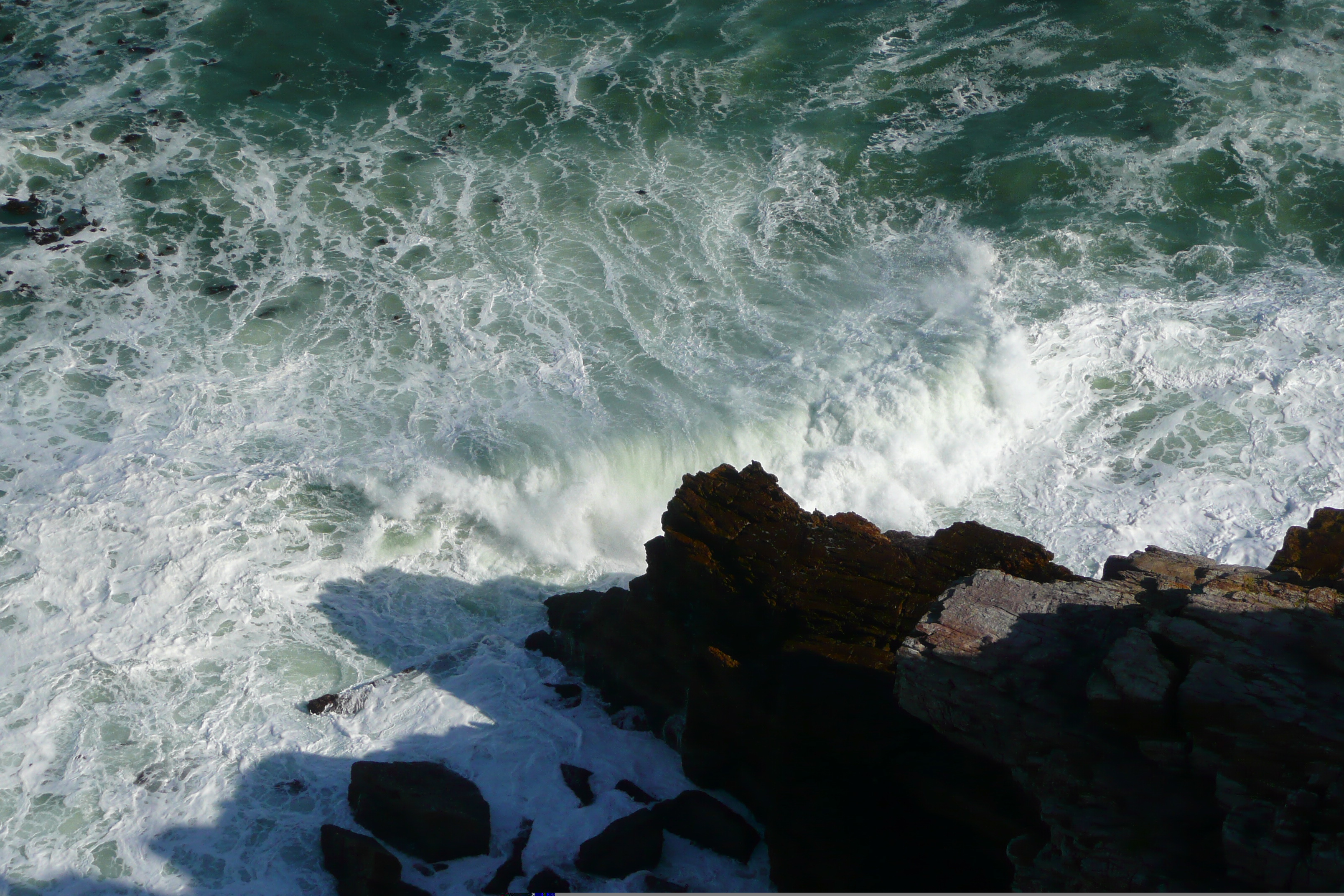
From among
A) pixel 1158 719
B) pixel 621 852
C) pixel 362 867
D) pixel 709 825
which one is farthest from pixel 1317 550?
pixel 362 867

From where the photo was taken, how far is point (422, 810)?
37.0 feet

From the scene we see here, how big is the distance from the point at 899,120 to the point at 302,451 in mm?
16688

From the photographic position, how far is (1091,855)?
792 cm

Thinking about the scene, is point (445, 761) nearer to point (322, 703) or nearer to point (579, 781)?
point (579, 781)

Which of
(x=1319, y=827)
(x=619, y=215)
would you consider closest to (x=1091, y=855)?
(x=1319, y=827)

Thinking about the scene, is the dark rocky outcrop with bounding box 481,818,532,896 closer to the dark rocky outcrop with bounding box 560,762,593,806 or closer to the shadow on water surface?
the shadow on water surface

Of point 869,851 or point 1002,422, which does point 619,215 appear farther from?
point 869,851

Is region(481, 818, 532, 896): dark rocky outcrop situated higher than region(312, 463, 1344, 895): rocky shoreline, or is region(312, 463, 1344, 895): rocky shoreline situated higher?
region(312, 463, 1344, 895): rocky shoreline

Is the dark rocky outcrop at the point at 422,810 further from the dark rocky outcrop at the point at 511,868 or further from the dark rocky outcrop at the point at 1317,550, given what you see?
the dark rocky outcrop at the point at 1317,550

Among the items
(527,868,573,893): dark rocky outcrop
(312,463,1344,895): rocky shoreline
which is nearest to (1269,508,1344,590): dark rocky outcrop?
(312,463,1344,895): rocky shoreline

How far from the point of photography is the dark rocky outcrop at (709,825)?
442 inches

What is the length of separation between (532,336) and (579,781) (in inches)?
386

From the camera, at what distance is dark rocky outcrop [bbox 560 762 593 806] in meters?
12.1

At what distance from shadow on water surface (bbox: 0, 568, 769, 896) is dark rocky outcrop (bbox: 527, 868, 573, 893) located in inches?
4.5
